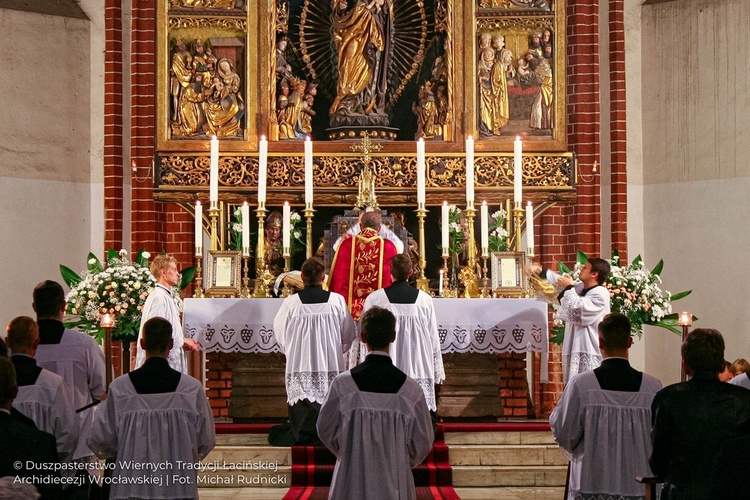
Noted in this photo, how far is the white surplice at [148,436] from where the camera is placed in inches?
245

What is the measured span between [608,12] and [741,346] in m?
4.16

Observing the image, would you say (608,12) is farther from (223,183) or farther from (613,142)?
(223,183)

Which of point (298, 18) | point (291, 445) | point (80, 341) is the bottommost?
point (291, 445)

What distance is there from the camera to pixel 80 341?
7.21 m

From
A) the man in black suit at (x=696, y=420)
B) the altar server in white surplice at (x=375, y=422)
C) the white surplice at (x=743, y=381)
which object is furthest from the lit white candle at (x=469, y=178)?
the man in black suit at (x=696, y=420)

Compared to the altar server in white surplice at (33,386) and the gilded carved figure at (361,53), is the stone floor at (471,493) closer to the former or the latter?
the altar server in white surplice at (33,386)

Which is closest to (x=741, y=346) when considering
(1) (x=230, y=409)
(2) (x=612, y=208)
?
(2) (x=612, y=208)

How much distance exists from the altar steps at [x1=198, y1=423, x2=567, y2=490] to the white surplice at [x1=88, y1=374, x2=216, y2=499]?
2.85m

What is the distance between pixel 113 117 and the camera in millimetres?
13852

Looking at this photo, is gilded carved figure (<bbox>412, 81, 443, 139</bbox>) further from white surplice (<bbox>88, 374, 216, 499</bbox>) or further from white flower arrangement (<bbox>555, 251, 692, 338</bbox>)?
white surplice (<bbox>88, 374, 216, 499</bbox>)

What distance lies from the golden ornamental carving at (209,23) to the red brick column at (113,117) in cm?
167

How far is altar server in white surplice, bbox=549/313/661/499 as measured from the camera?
6.45 metres

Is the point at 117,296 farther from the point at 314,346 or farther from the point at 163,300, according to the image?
the point at 314,346

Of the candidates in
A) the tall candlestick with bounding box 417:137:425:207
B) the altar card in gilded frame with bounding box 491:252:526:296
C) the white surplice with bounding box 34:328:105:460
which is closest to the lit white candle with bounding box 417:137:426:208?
the tall candlestick with bounding box 417:137:425:207
